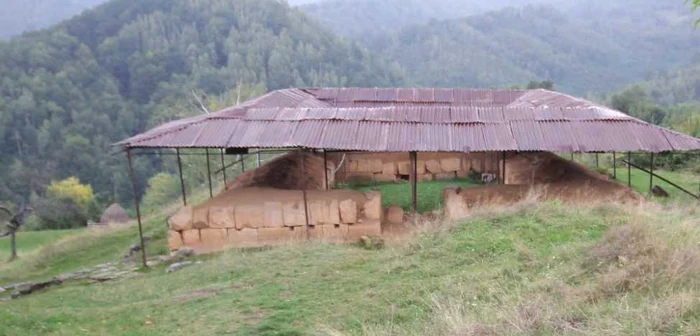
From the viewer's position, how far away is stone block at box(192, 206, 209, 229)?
486 inches

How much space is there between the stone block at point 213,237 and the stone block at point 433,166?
10556 millimetres

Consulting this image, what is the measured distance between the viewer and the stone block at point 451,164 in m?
20.5

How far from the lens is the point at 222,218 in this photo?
12.3 m

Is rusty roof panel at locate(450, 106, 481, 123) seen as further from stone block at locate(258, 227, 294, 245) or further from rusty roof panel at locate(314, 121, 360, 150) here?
stone block at locate(258, 227, 294, 245)

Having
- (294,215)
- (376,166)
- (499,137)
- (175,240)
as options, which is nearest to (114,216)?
(376,166)

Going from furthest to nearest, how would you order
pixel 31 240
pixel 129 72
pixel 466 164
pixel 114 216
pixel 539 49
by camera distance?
pixel 539 49 → pixel 129 72 → pixel 114 216 → pixel 31 240 → pixel 466 164

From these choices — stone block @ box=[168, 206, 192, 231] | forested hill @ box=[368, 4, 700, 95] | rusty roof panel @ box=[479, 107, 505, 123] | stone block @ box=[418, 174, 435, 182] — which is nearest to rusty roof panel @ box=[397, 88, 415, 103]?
stone block @ box=[418, 174, 435, 182]

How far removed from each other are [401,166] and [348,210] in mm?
8734

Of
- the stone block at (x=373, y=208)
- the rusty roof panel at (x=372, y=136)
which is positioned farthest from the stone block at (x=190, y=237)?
the rusty roof panel at (x=372, y=136)

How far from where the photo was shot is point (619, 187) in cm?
1331

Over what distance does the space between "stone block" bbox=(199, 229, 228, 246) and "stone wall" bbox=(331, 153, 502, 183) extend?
27.8 feet

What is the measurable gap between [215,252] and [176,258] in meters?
0.96

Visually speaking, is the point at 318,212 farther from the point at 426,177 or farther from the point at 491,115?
the point at 426,177

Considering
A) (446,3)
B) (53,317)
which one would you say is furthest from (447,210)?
(446,3)
